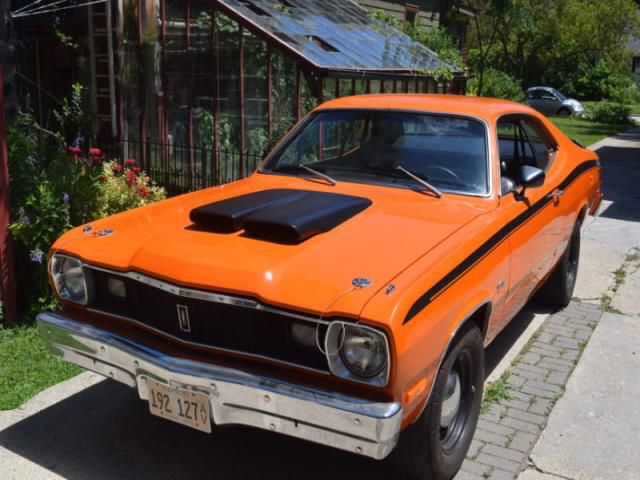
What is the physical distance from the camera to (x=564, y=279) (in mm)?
5785

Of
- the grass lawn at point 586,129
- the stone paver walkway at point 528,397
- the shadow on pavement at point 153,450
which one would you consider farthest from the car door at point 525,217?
the grass lawn at point 586,129

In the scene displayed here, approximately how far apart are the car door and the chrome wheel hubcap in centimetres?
71

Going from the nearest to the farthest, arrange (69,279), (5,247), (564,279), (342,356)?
(342,356) → (69,279) → (5,247) → (564,279)

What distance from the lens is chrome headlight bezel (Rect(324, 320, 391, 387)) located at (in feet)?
9.14

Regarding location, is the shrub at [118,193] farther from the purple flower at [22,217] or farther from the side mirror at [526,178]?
the side mirror at [526,178]

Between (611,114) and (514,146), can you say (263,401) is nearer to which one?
(514,146)

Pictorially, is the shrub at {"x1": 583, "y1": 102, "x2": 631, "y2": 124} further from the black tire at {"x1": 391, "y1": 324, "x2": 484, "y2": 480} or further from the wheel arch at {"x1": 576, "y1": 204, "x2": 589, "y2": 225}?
the black tire at {"x1": 391, "y1": 324, "x2": 484, "y2": 480}

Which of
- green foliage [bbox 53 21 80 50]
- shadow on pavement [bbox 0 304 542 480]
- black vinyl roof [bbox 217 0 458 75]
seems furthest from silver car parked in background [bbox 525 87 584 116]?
shadow on pavement [bbox 0 304 542 480]

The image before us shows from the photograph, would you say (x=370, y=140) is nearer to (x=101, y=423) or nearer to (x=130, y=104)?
(x=101, y=423)

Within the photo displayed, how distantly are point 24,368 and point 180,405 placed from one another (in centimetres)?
189

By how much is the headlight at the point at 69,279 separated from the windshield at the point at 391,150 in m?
1.58

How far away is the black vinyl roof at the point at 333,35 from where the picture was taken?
843cm

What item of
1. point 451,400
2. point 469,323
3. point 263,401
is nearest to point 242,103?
point 469,323

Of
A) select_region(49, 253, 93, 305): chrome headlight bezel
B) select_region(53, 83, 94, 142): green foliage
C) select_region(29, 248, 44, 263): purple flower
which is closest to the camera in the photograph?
select_region(49, 253, 93, 305): chrome headlight bezel
